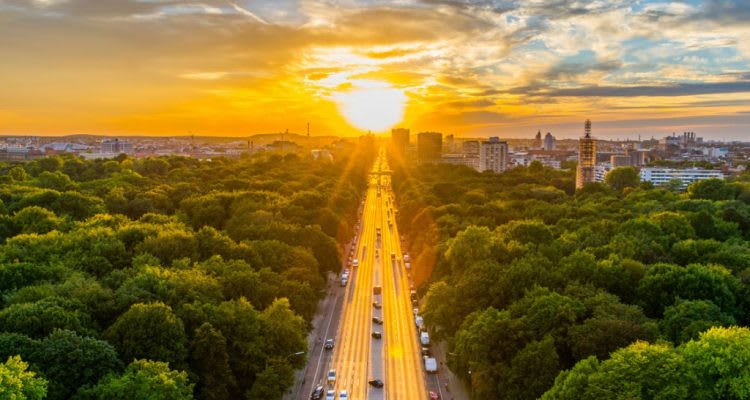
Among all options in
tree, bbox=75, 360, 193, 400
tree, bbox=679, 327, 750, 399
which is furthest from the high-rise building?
tree, bbox=75, 360, 193, 400

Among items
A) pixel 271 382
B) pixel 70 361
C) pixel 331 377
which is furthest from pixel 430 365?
pixel 70 361

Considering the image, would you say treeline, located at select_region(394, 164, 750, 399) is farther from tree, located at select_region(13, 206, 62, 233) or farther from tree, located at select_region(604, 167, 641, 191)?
tree, located at select_region(604, 167, 641, 191)

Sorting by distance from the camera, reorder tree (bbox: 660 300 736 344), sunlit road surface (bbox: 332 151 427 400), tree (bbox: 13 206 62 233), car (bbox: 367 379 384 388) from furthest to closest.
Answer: tree (bbox: 13 206 62 233) → sunlit road surface (bbox: 332 151 427 400) → car (bbox: 367 379 384 388) → tree (bbox: 660 300 736 344)

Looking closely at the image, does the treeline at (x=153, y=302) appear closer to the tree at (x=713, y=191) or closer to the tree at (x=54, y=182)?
the tree at (x=54, y=182)

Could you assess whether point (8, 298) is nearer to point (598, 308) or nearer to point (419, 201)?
point (598, 308)

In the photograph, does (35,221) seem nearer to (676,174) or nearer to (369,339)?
(369,339)

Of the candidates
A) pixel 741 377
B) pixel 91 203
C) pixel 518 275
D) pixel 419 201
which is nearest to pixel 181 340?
pixel 518 275
